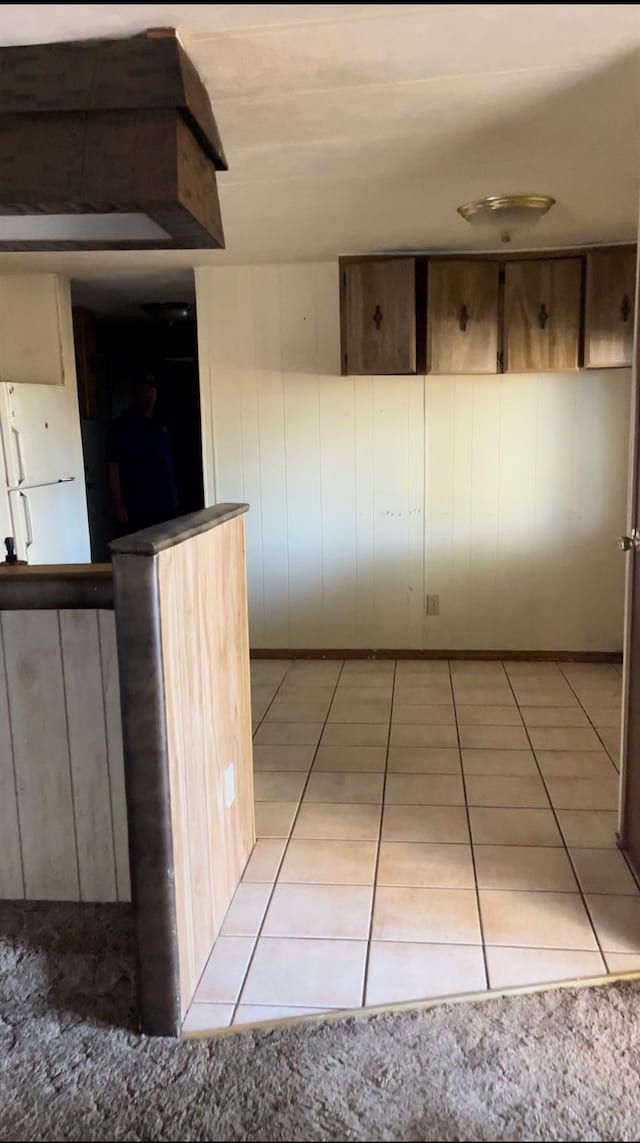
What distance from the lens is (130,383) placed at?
21.9 ft

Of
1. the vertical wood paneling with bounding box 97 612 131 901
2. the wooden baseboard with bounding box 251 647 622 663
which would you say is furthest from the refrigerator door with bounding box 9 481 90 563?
the vertical wood paneling with bounding box 97 612 131 901

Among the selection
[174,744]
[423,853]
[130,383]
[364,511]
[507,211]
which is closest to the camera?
[174,744]

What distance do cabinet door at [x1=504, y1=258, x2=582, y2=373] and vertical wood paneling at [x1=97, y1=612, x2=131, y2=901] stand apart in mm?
2710

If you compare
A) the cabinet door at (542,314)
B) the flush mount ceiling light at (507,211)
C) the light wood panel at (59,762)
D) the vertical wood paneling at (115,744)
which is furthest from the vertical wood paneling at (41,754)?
the cabinet door at (542,314)

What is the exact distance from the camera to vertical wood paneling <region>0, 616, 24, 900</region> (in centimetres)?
209

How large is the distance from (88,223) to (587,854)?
2.25m

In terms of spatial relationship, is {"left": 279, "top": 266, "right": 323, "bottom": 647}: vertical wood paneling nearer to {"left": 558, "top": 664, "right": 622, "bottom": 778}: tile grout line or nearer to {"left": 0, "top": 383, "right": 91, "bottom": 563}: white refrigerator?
{"left": 0, "top": 383, "right": 91, "bottom": 563}: white refrigerator

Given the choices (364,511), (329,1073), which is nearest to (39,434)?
(364,511)

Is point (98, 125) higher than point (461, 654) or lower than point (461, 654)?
higher

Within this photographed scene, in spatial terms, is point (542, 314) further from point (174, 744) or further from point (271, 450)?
point (174, 744)

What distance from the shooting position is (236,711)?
241cm

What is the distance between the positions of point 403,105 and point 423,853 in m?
2.11

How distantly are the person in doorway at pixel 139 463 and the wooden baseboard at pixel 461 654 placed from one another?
1.16 meters

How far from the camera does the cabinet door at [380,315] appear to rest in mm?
3943
